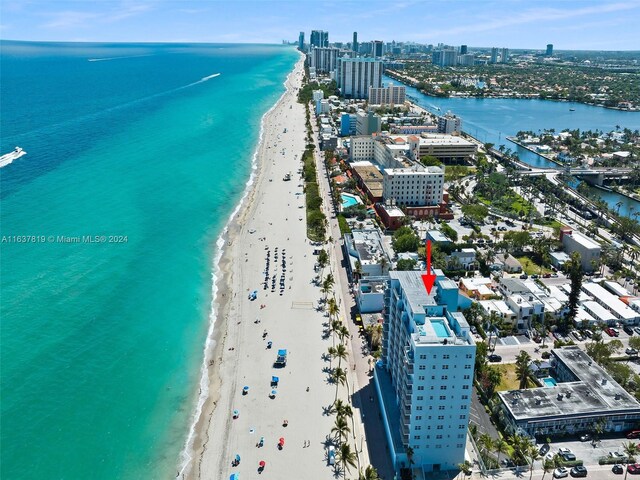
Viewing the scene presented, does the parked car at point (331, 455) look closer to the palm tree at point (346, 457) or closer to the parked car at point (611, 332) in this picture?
the palm tree at point (346, 457)

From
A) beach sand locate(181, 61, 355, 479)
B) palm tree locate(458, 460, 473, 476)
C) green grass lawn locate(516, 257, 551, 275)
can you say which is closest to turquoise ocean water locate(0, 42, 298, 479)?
beach sand locate(181, 61, 355, 479)

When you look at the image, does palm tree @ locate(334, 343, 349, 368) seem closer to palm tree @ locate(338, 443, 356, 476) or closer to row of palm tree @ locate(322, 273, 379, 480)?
row of palm tree @ locate(322, 273, 379, 480)

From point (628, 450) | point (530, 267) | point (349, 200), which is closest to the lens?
point (628, 450)

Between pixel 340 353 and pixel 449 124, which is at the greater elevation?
pixel 449 124

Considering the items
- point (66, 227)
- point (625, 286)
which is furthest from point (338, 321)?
point (66, 227)

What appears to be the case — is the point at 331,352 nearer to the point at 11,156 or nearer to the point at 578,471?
the point at 578,471

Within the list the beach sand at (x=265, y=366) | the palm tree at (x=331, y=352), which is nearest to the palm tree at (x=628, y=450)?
the beach sand at (x=265, y=366)

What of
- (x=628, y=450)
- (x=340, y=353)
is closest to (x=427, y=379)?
(x=340, y=353)
